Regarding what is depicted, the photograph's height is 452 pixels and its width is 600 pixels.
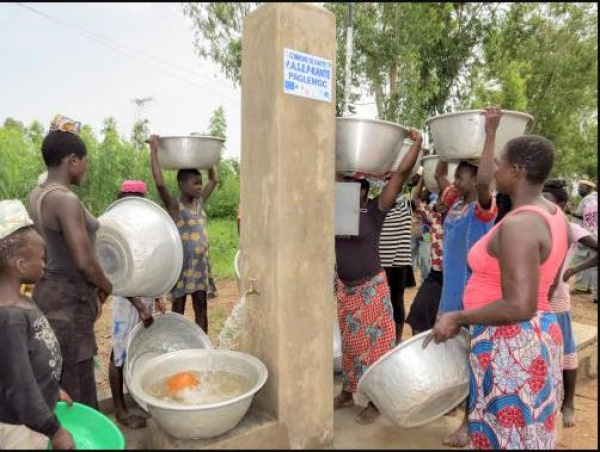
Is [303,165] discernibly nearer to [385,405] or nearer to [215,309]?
[385,405]

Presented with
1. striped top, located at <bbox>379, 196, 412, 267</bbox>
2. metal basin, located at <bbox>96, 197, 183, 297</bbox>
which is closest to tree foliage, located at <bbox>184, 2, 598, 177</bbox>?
striped top, located at <bbox>379, 196, 412, 267</bbox>

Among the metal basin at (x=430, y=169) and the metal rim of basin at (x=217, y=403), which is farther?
the metal basin at (x=430, y=169)

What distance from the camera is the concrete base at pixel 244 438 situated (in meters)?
2.23

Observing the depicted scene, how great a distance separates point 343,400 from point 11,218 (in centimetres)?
242

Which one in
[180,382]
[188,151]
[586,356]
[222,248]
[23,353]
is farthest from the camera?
[222,248]

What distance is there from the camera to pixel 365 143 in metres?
2.78

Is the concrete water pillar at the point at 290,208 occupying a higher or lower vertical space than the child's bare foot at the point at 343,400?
higher

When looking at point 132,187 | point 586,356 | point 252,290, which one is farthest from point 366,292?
point 586,356

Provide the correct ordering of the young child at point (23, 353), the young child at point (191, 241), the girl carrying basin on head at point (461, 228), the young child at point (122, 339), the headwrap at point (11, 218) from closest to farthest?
1. the young child at point (23, 353)
2. the headwrap at point (11, 218)
3. the girl carrying basin on head at point (461, 228)
4. the young child at point (122, 339)
5. the young child at point (191, 241)

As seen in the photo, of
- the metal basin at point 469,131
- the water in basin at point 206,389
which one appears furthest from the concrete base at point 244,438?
the metal basin at point 469,131

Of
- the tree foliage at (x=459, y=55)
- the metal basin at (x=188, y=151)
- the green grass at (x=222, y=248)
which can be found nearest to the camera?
the metal basin at (x=188, y=151)

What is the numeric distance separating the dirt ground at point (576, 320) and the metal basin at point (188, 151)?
5.93ft

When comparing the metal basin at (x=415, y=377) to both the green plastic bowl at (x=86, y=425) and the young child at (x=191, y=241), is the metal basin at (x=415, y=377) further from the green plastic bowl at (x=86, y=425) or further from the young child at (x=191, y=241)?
the young child at (x=191, y=241)

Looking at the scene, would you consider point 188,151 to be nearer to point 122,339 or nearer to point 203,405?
point 122,339
